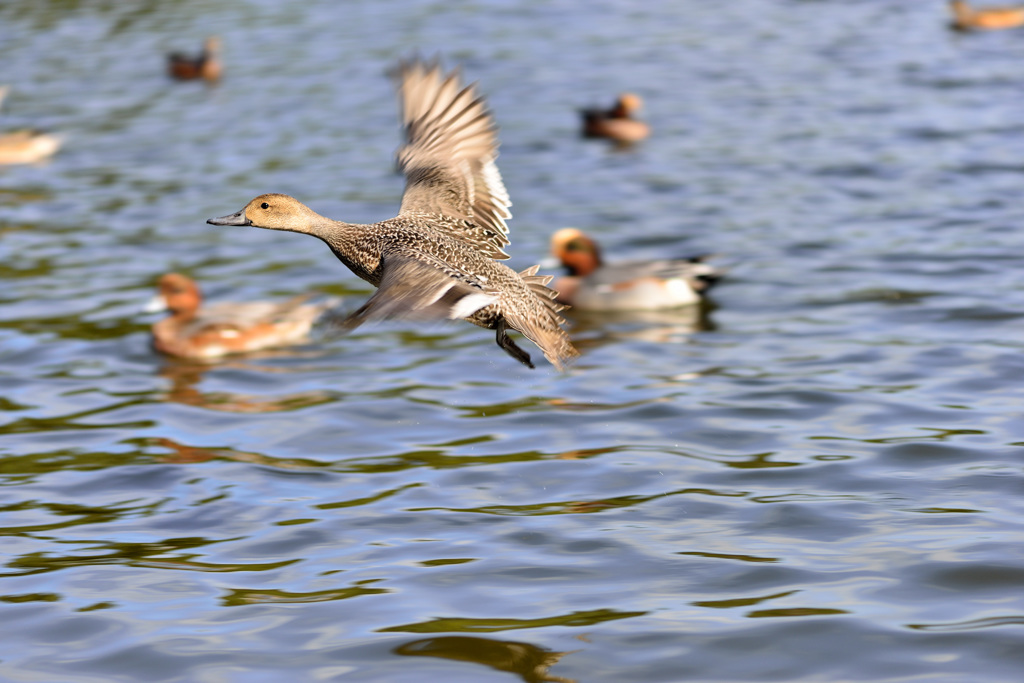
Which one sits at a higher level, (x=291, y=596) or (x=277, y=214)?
(x=277, y=214)

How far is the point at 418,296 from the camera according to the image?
4.94m

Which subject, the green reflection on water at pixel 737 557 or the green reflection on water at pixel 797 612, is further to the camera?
the green reflection on water at pixel 737 557

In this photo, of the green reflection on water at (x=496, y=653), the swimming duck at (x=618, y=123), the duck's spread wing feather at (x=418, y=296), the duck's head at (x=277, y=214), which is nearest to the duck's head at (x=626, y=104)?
the swimming duck at (x=618, y=123)

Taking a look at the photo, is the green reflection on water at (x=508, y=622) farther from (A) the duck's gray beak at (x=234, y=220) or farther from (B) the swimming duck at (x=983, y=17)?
(B) the swimming duck at (x=983, y=17)

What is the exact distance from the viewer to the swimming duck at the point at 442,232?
507cm

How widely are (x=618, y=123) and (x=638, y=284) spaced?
Answer: 6019mm

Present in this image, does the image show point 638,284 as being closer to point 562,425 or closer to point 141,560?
point 562,425

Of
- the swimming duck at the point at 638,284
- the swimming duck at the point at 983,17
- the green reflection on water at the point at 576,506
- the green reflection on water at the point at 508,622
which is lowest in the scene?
the green reflection on water at the point at 508,622

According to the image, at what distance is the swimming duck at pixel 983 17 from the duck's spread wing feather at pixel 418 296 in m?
17.4

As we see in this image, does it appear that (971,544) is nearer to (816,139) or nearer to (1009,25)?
(816,139)

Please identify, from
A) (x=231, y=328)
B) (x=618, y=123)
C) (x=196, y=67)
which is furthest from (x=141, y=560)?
(x=196, y=67)

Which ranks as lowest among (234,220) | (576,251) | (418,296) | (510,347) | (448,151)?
(576,251)

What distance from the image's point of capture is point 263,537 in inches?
246

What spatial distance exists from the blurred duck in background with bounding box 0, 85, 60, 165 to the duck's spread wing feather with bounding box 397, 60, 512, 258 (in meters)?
10.7
